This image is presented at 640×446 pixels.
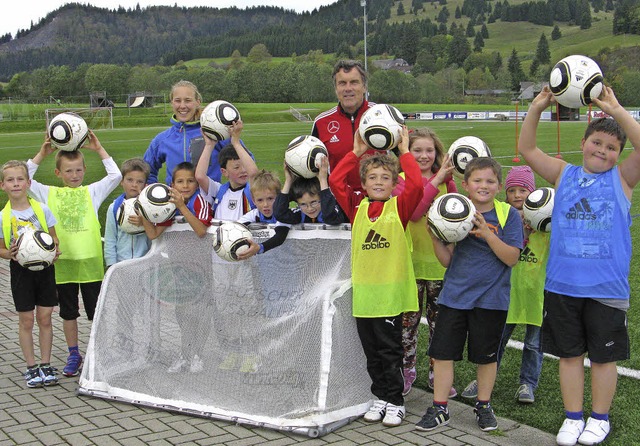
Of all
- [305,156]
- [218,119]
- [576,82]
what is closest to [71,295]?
[218,119]

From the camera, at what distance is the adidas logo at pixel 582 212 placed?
482 centimetres

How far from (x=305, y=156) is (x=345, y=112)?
31.2 inches

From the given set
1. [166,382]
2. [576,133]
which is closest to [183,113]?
[166,382]

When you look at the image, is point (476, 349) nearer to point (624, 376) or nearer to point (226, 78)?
point (624, 376)

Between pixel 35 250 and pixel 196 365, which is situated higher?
pixel 35 250

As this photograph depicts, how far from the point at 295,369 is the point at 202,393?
0.88 m

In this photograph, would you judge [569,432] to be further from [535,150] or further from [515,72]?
[515,72]

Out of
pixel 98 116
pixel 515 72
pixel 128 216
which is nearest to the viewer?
pixel 128 216

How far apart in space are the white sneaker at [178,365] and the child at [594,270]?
282 cm

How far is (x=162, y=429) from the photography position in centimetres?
528

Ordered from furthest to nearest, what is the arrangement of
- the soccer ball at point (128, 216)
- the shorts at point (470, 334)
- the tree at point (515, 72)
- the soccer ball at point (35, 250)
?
1. the tree at point (515, 72)
2. the soccer ball at point (128, 216)
3. the soccer ball at point (35, 250)
4. the shorts at point (470, 334)

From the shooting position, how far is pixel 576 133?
145 ft

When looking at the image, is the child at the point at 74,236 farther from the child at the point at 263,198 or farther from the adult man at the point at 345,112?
the adult man at the point at 345,112

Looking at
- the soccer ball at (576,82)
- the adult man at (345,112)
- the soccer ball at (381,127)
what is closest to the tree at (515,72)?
the adult man at (345,112)
